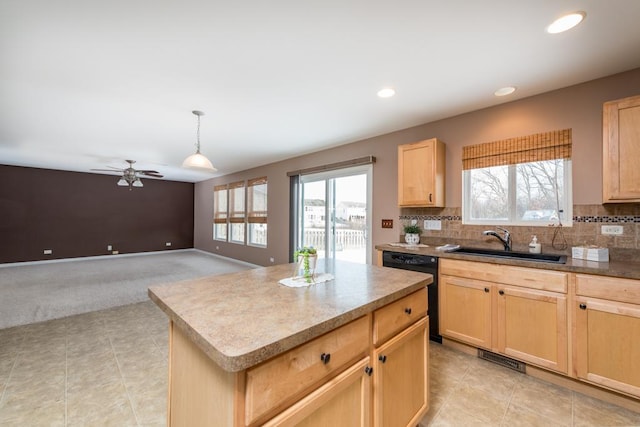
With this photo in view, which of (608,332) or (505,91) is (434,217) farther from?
(608,332)

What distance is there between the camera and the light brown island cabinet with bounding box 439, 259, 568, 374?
204 cm

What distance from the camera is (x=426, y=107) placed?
2998 millimetres

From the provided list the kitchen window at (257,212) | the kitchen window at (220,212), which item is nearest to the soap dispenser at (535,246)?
the kitchen window at (257,212)

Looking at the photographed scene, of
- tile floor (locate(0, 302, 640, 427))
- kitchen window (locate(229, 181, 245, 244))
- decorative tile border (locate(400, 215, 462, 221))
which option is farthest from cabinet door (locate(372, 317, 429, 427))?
kitchen window (locate(229, 181, 245, 244))

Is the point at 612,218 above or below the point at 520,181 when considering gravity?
below

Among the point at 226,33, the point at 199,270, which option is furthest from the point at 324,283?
the point at 199,270

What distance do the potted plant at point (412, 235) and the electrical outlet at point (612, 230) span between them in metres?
1.60

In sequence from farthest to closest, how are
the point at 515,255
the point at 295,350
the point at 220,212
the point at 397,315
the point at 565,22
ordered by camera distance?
the point at 220,212
the point at 515,255
the point at 565,22
the point at 397,315
the point at 295,350

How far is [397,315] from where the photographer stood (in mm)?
1364

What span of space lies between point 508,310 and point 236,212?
6335 mm

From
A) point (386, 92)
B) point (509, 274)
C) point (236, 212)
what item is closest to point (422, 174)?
point (386, 92)

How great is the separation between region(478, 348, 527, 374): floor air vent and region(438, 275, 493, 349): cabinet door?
4.2 inches

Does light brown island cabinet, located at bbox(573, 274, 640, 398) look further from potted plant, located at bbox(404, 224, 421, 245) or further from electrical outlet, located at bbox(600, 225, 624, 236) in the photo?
potted plant, located at bbox(404, 224, 421, 245)

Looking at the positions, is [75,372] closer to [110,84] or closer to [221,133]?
[110,84]
